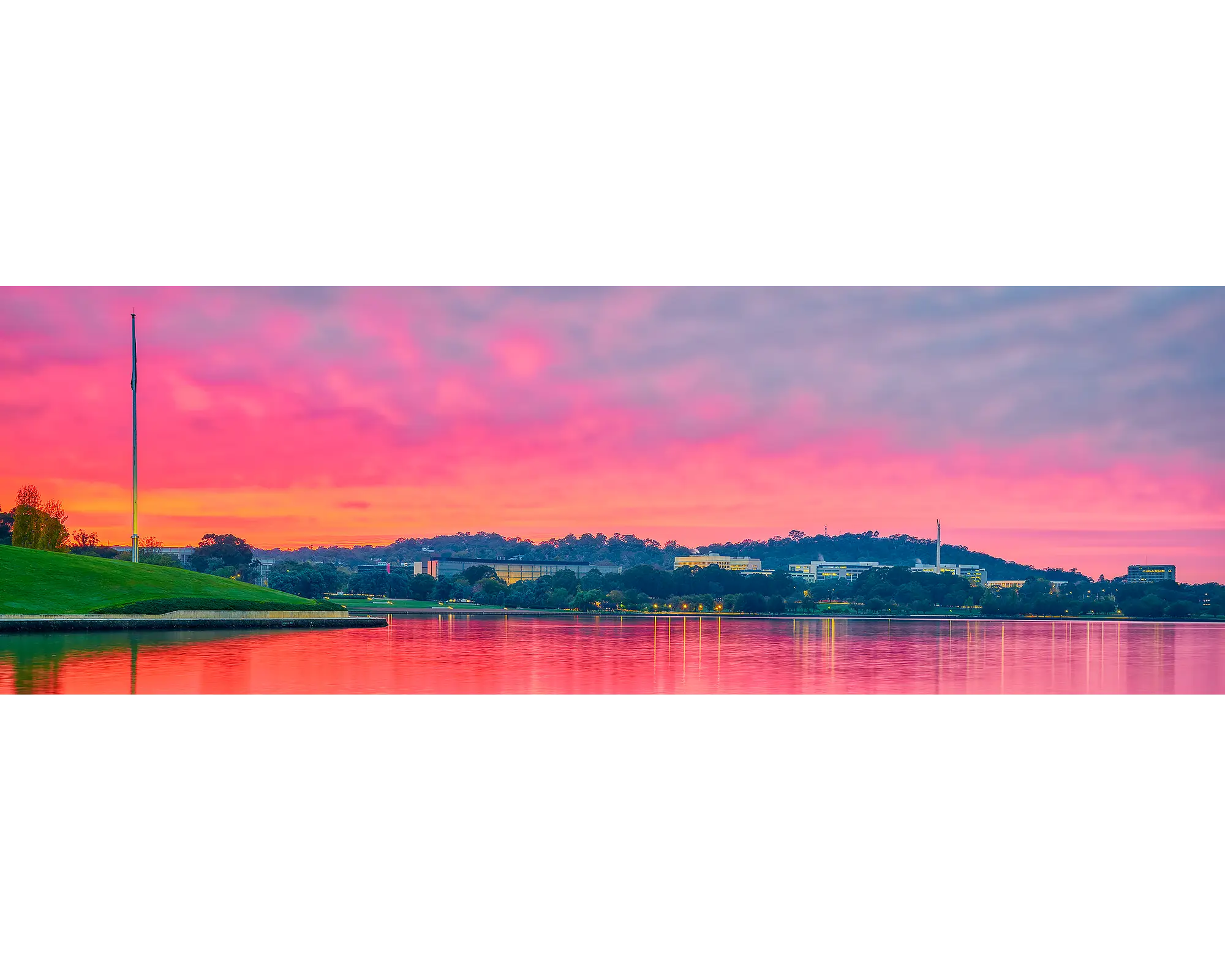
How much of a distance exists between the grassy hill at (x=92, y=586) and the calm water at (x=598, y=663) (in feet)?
8.79

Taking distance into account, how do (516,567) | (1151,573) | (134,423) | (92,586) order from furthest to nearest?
(516,567)
(1151,573)
(92,586)
(134,423)

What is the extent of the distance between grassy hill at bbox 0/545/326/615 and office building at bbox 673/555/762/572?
35.0 ft

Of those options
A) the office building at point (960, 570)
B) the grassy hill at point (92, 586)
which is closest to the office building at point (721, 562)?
the office building at point (960, 570)

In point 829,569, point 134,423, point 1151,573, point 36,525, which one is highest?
point 134,423

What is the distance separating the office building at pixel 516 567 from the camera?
36.1 meters

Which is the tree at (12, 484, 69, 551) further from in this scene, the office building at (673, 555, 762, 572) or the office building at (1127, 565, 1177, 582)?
the office building at (1127, 565, 1177, 582)

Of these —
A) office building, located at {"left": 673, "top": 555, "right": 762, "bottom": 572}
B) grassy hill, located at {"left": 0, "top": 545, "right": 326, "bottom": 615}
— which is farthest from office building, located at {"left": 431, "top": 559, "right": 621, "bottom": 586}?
grassy hill, located at {"left": 0, "top": 545, "right": 326, "bottom": 615}

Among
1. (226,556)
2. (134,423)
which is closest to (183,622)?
(134,423)

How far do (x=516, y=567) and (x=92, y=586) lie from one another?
1610cm

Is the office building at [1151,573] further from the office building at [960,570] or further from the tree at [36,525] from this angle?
the tree at [36,525]

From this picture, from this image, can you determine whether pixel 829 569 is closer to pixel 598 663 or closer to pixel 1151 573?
pixel 1151 573

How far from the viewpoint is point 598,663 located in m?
16.4

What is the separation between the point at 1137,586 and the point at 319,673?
20146 mm

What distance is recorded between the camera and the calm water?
1287cm
